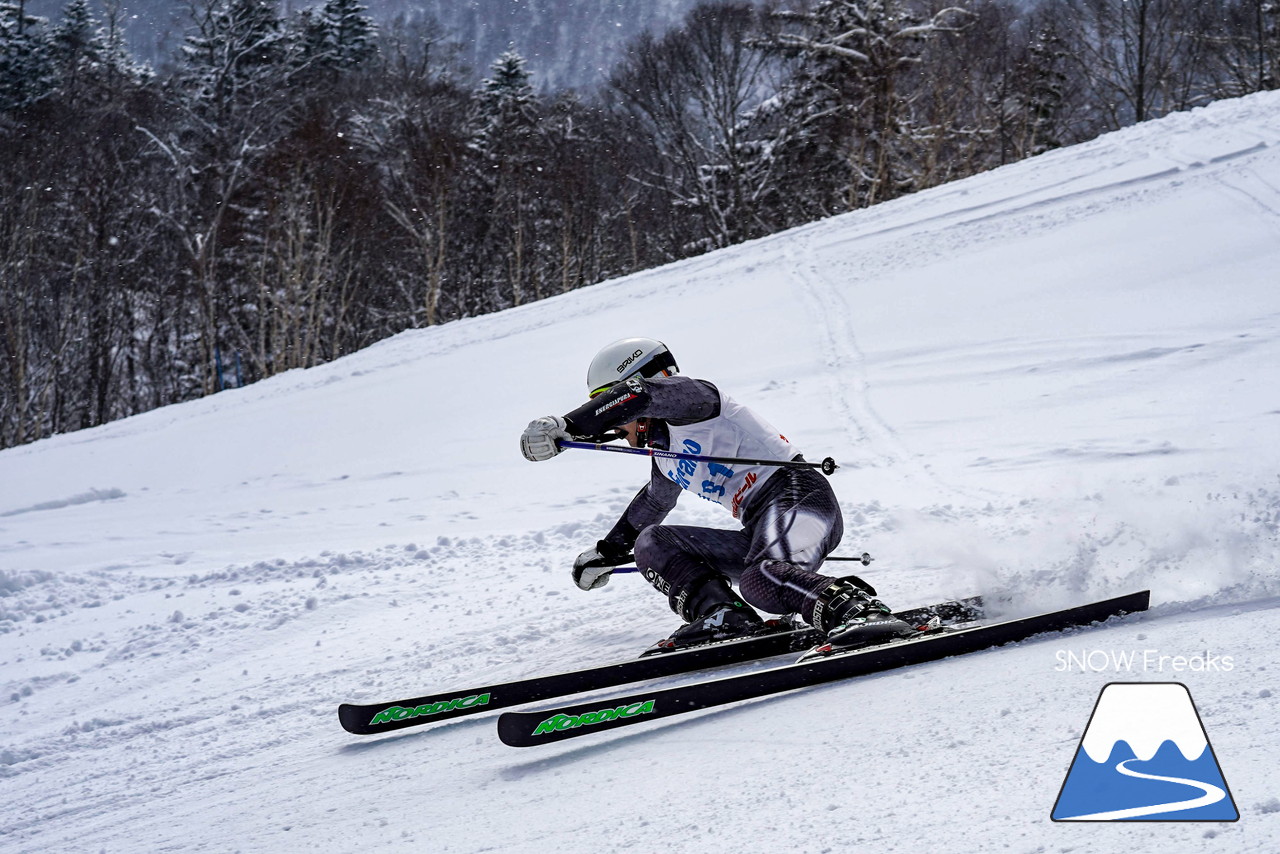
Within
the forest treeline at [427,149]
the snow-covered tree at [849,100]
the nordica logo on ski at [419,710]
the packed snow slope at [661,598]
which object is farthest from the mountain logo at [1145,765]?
the forest treeline at [427,149]

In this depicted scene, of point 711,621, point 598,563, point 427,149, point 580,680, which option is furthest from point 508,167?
point 580,680

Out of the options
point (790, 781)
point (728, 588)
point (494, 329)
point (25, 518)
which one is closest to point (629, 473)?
point (728, 588)

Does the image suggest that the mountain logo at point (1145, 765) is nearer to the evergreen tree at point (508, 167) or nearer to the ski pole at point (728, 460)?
the ski pole at point (728, 460)

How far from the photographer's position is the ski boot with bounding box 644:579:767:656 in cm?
423

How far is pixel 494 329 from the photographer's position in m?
18.1

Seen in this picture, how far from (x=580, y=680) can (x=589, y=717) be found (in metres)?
0.62

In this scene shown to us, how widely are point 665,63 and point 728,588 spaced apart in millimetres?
32048

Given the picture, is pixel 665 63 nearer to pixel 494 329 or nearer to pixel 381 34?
pixel 381 34

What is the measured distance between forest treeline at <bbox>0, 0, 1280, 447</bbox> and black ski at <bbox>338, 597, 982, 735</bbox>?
2699 centimetres

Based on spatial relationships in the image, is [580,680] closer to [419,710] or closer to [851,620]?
[419,710]

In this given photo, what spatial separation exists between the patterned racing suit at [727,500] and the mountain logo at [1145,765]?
128 cm

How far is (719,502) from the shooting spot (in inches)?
172

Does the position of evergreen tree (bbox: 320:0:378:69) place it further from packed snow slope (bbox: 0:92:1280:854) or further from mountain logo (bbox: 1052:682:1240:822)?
mountain logo (bbox: 1052:682:1240:822)

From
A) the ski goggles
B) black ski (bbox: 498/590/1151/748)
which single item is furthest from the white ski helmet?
black ski (bbox: 498/590/1151/748)
